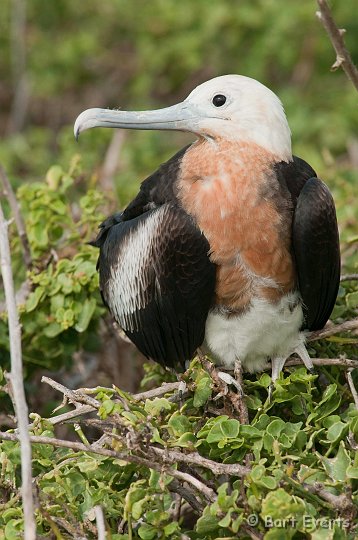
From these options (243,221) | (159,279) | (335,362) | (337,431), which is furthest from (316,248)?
(337,431)

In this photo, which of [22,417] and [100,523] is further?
[100,523]

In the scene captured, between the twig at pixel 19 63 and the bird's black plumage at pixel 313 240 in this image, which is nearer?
the bird's black plumage at pixel 313 240

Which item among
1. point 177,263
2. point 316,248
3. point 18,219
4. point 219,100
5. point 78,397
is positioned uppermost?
point 219,100

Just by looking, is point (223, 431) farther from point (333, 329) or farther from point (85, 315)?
point (85, 315)

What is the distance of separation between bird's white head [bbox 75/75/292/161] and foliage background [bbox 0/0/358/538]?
1.58 feet

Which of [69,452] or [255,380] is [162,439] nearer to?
[69,452]

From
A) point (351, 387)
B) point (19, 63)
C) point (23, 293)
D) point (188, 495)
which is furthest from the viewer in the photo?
point (19, 63)

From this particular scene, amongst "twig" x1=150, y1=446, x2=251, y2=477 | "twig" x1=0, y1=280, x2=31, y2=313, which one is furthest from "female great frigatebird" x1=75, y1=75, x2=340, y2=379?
"twig" x1=150, y1=446, x2=251, y2=477

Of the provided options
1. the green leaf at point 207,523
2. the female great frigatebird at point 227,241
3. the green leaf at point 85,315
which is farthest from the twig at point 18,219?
the green leaf at point 207,523

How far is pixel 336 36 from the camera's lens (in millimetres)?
2922

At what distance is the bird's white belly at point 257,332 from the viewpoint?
3.12 m

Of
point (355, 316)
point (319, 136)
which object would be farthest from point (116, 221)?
point (319, 136)

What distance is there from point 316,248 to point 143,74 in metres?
3.28

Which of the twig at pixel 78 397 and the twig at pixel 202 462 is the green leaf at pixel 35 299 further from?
the twig at pixel 202 462
